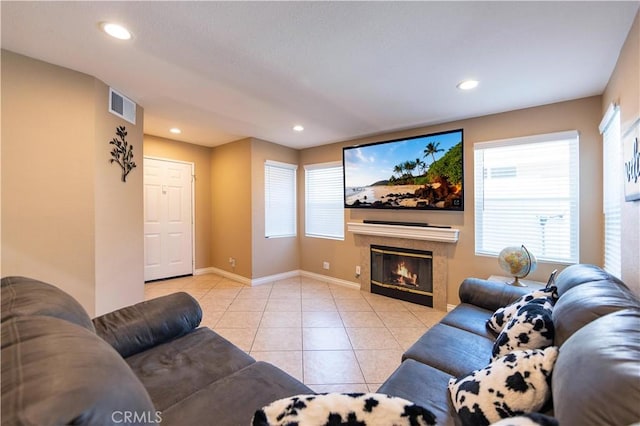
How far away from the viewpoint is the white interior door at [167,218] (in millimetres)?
4434

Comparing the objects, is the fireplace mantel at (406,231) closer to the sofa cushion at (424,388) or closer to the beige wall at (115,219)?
the sofa cushion at (424,388)

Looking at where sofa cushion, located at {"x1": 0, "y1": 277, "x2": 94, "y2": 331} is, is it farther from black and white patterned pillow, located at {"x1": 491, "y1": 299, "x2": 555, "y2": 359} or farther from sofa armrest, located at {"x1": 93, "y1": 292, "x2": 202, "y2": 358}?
black and white patterned pillow, located at {"x1": 491, "y1": 299, "x2": 555, "y2": 359}

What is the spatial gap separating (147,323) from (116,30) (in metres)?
1.80

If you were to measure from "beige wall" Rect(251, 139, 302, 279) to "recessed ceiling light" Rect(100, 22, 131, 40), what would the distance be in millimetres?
2552

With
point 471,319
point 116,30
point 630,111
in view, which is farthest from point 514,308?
point 116,30

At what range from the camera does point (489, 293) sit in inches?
90.0

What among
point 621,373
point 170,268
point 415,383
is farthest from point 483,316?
point 170,268

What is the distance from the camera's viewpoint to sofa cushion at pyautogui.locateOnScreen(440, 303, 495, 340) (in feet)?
6.08

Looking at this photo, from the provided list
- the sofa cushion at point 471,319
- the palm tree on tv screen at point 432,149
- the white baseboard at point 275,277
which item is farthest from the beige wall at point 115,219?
the palm tree on tv screen at point 432,149

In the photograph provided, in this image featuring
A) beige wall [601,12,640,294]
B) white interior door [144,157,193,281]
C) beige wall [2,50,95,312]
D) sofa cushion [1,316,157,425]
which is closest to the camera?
sofa cushion [1,316,157,425]

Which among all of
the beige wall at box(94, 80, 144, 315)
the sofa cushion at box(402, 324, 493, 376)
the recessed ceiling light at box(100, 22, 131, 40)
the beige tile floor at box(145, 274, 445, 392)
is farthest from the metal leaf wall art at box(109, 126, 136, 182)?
the sofa cushion at box(402, 324, 493, 376)

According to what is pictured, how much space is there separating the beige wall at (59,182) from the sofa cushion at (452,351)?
2669 millimetres

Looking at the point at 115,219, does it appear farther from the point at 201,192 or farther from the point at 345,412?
the point at 345,412

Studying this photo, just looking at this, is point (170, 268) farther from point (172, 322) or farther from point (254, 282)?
point (172, 322)
